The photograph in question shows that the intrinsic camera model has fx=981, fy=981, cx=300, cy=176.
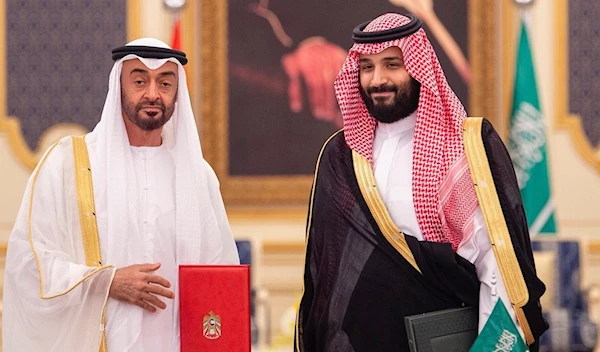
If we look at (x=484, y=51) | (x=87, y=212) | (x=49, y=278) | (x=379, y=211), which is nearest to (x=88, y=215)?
(x=87, y=212)

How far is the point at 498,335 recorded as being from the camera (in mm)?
2691

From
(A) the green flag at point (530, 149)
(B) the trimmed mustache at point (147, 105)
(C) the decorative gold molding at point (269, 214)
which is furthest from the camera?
(C) the decorative gold molding at point (269, 214)

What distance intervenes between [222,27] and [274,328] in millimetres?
2184

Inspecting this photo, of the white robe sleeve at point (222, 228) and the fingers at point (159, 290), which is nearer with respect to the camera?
the fingers at point (159, 290)

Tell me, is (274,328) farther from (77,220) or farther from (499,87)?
(77,220)

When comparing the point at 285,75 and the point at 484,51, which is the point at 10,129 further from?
the point at 484,51

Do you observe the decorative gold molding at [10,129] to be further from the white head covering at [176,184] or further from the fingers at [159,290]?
the fingers at [159,290]

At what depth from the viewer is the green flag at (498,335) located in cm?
268

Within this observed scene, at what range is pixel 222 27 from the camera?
7.01 m

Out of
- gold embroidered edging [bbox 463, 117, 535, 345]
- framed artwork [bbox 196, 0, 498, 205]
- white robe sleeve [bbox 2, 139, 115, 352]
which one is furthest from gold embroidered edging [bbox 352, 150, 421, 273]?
framed artwork [bbox 196, 0, 498, 205]

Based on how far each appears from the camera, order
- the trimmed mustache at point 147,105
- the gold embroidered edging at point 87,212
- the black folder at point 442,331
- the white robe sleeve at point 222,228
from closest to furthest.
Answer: the black folder at point 442,331 → the gold embroidered edging at point 87,212 → the trimmed mustache at point 147,105 → the white robe sleeve at point 222,228

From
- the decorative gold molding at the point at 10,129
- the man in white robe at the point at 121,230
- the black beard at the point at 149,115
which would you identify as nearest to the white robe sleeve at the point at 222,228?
the man in white robe at the point at 121,230

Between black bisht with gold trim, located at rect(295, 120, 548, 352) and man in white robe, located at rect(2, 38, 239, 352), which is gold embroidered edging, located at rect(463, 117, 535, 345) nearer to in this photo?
black bisht with gold trim, located at rect(295, 120, 548, 352)

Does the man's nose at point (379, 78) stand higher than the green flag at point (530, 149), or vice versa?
the man's nose at point (379, 78)
